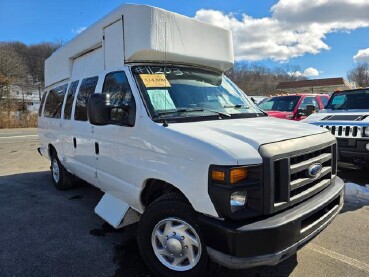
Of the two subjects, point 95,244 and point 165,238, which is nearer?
point 165,238

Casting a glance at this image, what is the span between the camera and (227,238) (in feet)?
8.47

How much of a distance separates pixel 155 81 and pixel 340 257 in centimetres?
278

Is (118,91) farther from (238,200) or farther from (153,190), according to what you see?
(238,200)

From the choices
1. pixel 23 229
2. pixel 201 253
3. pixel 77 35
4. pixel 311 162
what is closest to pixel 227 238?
pixel 201 253

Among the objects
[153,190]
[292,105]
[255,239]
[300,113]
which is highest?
[292,105]

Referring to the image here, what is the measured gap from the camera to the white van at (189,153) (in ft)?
8.71

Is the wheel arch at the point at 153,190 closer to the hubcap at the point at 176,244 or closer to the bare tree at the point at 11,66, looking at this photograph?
the hubcap at the point at 176,244

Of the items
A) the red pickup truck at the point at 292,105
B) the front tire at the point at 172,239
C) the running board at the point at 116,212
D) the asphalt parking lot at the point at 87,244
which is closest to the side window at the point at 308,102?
the red pickup truck at the point at 292,105

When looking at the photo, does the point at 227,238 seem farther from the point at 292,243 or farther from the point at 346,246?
the point at 346,246

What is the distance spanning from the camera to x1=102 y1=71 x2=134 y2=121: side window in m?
3.74

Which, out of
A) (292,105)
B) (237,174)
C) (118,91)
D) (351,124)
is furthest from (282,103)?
(237,174)

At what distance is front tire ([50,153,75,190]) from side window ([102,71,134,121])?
269 cm

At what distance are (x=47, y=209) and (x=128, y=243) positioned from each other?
79.2 inches

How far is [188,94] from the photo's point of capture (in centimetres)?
387
